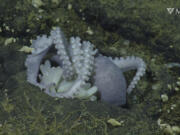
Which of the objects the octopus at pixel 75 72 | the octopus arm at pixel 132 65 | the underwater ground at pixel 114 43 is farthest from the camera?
the octopus arm at pixel 132 65

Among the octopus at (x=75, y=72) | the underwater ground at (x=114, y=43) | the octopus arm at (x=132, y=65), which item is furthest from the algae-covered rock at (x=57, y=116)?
the octopus arm at (x=132, y=65)

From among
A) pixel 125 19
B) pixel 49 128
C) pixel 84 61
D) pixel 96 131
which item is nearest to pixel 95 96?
pixel 84 61

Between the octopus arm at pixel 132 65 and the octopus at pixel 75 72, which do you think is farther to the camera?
the octopus arm at pixel 132 65

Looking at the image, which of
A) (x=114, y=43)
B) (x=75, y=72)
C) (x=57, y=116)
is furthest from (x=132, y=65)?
(x=57, y=116)

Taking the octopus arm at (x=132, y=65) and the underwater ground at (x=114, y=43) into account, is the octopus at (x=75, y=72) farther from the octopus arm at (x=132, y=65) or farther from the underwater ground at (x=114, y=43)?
the underwater ground at (x=114, y=43)

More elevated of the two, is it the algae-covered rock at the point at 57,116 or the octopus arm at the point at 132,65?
the octopus arm at the point at 132,65

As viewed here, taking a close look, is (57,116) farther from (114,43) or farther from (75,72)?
(114,43)

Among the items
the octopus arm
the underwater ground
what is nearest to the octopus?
the octopus arm
